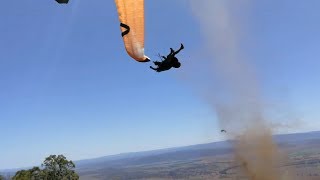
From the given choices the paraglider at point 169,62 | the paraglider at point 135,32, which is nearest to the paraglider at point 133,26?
the paraglider at point 135,32

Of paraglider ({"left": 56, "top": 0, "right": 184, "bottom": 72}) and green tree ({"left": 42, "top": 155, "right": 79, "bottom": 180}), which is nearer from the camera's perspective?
paraglider ({"left": 56, "top": 0, "right": 184, "bottom": 72})

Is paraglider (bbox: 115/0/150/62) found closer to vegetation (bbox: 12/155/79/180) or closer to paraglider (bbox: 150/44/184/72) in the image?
paraglider (bbox: 150/44/184/72)

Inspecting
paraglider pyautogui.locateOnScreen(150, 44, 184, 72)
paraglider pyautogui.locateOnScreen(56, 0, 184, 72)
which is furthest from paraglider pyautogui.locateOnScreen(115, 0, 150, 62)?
paraglider pyautogui.locateOnScreen(150, 44, 184, 72)

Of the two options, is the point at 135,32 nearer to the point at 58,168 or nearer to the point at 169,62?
the point at 169,62

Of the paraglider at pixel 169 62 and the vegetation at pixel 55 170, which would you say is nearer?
the paraglider at pixel 169 62

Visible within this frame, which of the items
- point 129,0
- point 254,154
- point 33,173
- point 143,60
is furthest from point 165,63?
point 254,154

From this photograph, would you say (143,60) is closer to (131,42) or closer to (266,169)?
(131,42)

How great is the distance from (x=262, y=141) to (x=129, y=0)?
98974mm

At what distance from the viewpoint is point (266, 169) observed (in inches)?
4050

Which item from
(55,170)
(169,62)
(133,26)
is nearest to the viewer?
(169,62)

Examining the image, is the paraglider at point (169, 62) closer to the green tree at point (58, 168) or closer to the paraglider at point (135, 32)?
the paraglider at point (135, 32)

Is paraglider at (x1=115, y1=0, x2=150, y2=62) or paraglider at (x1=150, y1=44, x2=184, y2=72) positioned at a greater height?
paraglider at (x1=115, y1=0, x2=150, y2=62)

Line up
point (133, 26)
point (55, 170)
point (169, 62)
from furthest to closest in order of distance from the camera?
point (55, 170), point (133, 26), point (169, 62)

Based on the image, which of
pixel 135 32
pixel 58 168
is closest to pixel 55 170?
pixel 58 168
